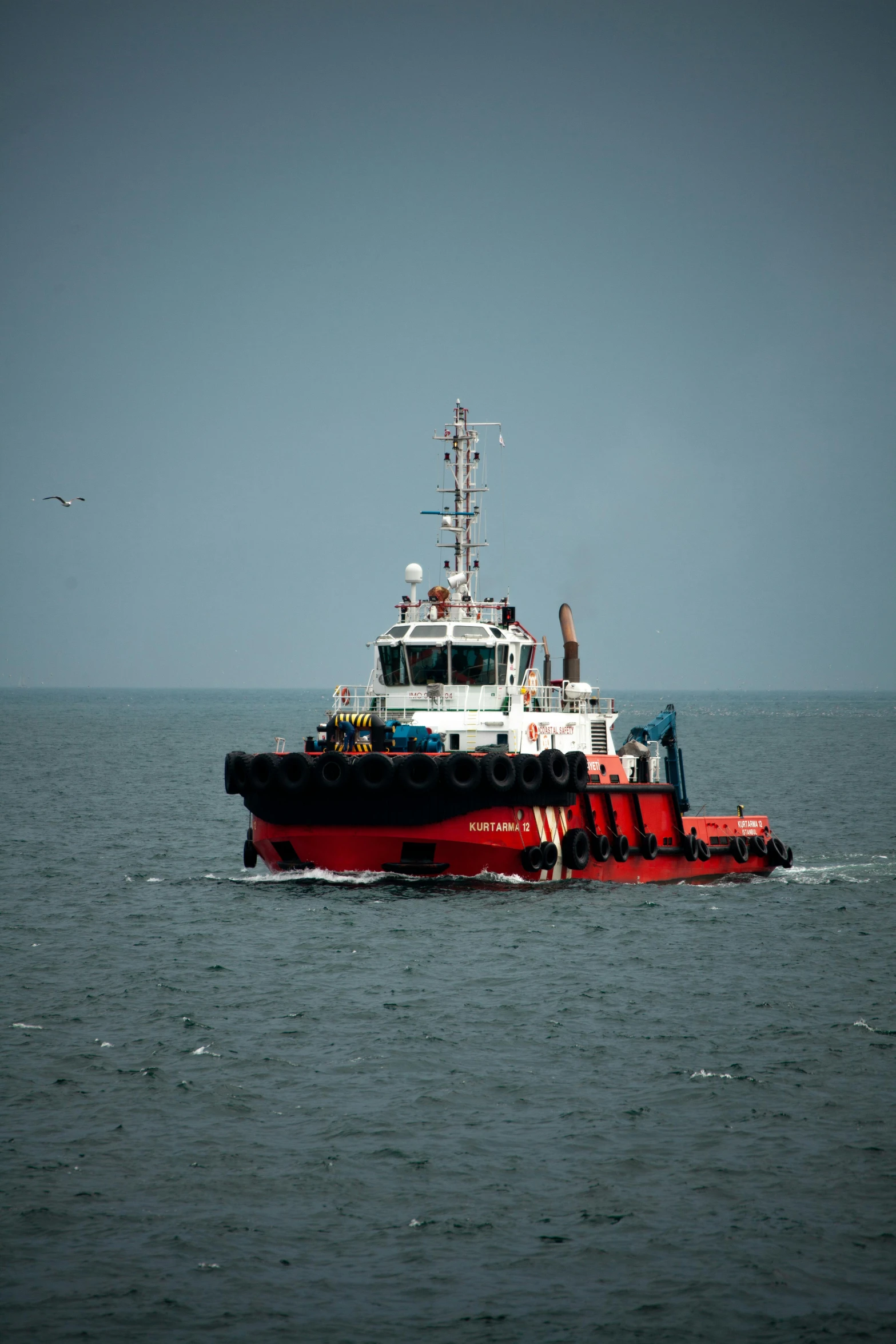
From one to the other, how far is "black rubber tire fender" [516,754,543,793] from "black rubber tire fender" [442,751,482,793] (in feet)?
2.54

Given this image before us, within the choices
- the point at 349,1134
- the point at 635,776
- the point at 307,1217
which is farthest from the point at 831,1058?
the point at 635,776

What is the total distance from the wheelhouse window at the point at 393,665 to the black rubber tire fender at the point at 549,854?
499 centimetres

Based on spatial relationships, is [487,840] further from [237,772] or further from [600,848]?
[237,772]

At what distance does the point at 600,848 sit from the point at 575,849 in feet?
2.75

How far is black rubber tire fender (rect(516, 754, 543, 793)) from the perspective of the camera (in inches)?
1006

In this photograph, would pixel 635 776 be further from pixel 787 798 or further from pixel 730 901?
pixel 787 798

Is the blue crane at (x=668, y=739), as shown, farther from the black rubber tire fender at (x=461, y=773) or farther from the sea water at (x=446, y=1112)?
the black rubber tire fender at (x=461, y=773)

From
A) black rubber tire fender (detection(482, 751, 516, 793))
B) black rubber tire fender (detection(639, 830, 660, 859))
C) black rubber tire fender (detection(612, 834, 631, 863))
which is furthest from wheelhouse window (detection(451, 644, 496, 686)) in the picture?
black rubber tire fender (detection(639, 830, 660, 859))

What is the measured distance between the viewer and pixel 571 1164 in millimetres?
13859

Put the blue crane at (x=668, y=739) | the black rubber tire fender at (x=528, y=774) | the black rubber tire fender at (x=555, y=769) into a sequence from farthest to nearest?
the blue crane at (x=668, y=739)
the black rubber tire fender at (x=555, y=769)
the black rubber tire fender at (x=528, y=774)

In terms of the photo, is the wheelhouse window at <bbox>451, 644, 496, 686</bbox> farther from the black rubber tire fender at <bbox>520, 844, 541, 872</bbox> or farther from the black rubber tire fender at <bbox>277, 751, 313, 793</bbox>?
the black rubber tire fender at <bbox>277, 751, 313, 793</bbox>

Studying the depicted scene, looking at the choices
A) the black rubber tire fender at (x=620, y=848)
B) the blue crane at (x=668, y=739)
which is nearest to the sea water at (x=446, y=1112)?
the black rubber tire fender at (x=620, y=848)

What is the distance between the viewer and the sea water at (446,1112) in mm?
11406

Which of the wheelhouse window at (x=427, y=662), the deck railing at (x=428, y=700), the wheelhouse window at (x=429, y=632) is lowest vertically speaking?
the deck railing at (x=428, y=700)
